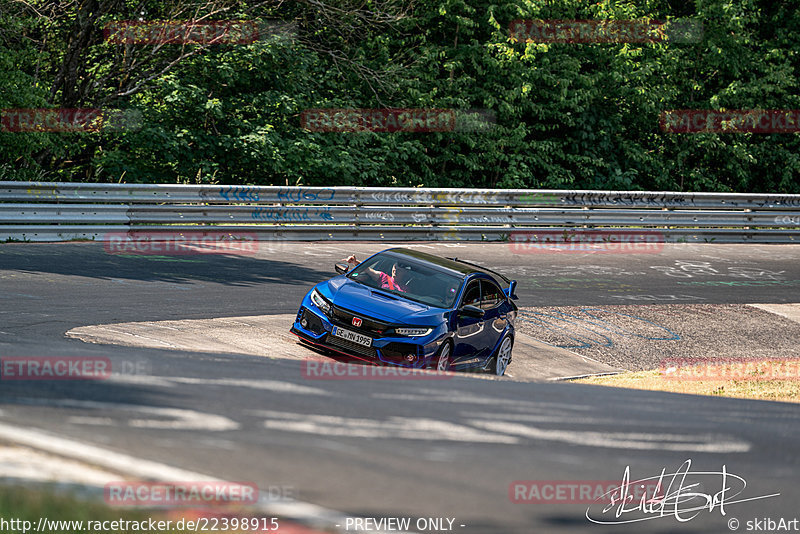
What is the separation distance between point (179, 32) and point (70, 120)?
12.3 ft

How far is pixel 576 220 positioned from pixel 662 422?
18.9m

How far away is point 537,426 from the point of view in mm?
3908

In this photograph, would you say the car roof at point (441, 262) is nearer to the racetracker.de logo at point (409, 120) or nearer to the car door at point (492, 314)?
the car door at point (492, 314)

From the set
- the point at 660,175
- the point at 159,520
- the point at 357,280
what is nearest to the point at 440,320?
the point at 357,280

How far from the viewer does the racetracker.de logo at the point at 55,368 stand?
163 inches

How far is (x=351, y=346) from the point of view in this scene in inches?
421

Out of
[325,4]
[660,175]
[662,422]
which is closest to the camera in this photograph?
[662,422]

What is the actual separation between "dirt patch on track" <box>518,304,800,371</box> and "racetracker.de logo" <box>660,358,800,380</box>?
9.9 inches

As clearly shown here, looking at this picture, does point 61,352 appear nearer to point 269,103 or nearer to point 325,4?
point 269,103

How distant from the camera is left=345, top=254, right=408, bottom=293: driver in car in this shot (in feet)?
38.6

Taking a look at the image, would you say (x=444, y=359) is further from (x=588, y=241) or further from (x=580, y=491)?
(x=588, y=241)

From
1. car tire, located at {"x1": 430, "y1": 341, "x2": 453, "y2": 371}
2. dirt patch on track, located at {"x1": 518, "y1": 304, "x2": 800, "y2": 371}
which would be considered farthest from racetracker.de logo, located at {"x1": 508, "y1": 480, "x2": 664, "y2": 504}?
dirt patch on track, located at {"x1": 518, "y1": 304, "x2": 800, "y2": 371}

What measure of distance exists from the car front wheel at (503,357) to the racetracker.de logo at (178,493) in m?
9.19

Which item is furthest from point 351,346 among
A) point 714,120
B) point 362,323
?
point 714,120
